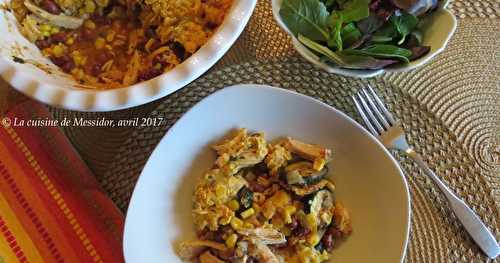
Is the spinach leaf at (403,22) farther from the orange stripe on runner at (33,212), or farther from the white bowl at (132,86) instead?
the orange stripe on runner at (33,212)

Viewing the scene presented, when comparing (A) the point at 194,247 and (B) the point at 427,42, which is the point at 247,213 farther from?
(B) the point at 427,42

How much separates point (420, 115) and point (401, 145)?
10 cm

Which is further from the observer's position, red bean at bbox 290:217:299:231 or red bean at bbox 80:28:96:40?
red bean at bbox 80:28:96:40

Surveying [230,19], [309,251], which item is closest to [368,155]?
[309,251]

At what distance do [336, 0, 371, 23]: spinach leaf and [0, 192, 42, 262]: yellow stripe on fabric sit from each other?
82 centimetres

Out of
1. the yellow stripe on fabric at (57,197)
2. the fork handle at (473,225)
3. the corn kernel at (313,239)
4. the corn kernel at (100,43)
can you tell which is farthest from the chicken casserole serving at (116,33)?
the fork handle at (473,225)

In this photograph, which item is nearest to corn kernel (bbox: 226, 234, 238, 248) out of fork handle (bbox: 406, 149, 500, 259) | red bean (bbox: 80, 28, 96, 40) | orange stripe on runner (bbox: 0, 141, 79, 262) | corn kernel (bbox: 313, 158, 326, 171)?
corn kernel (bbox: 313, 158, 326, 171)

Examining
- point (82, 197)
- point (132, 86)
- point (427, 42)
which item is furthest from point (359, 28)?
point (82, 197)

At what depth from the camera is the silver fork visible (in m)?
1.06

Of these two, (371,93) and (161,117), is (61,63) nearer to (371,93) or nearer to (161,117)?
(161,117)

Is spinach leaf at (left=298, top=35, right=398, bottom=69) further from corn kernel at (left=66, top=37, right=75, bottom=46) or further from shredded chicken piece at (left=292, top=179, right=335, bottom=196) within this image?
corn kernel at (left=66, top=37, right=75, bottom=46)

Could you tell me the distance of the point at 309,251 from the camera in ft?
3.35

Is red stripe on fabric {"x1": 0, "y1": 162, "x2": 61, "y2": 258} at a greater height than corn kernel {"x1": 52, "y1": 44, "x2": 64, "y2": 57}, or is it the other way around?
corn kernel {"x1": 52, "y1": 44, "x2": 64, "y2": 57}

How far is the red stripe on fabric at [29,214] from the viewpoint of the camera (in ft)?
3.64
